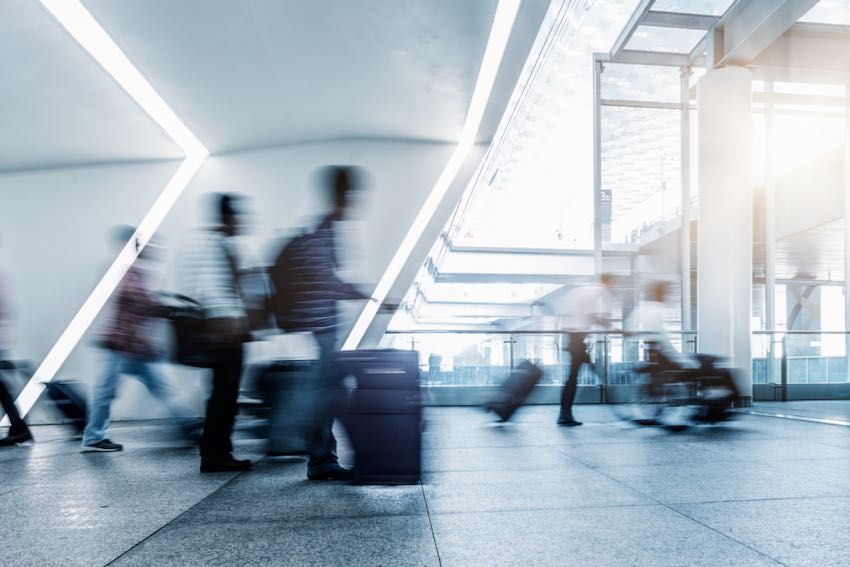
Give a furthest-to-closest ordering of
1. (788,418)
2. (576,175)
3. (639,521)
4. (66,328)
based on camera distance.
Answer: (576,175), (788,418), (66,328), (639,521)

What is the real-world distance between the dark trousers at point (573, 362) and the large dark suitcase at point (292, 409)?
142 inches

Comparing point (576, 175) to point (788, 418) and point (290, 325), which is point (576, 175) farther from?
point (290, 325)

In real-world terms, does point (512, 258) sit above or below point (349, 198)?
above

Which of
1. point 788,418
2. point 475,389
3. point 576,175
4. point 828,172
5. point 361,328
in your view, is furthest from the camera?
point 576,175

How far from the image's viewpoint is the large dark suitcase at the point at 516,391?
7.40 metres

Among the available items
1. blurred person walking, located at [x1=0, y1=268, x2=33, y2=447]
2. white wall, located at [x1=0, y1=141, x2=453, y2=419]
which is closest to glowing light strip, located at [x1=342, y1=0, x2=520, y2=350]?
white wall, located at [x1=0, y1=141, x2=453, y2=419]

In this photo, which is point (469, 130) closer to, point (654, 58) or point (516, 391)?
point (516, 391)

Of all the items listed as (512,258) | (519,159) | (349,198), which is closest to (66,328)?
(349,198)

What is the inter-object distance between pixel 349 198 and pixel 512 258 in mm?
20889

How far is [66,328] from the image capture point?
7.24 meters

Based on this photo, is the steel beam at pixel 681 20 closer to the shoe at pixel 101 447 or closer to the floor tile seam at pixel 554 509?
the floor tile seam at pixel 554 509

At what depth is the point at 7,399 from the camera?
579 centimetres

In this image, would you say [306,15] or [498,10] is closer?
[306,15]

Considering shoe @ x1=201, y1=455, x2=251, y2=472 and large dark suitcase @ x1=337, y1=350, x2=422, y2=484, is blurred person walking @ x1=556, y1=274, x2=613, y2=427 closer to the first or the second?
large dark suitcase @ x1=337, y1=350, x2=422, y2=484
